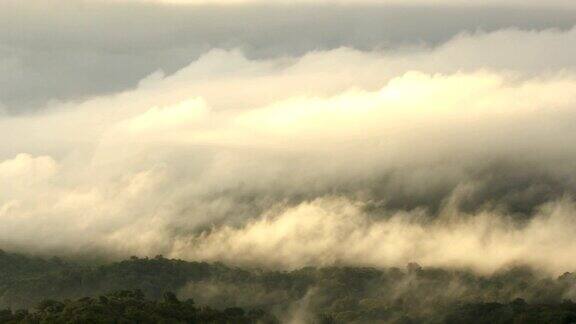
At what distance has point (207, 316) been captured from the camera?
16888 centimetres

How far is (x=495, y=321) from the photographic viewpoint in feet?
650

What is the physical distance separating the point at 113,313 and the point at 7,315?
19.4 m

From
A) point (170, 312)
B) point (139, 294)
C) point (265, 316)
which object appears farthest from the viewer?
point (265, 316)

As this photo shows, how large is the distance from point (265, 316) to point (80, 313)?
43.3 m

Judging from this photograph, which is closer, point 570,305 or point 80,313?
point 80,313

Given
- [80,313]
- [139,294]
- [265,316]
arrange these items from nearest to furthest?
[80,313]
[139,294]
[265,316]

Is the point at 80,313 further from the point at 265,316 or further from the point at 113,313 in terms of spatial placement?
the point at 265,316

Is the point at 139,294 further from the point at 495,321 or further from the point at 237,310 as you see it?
the point at 495,321

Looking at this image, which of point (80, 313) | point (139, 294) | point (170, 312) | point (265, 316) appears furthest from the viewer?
point (265, 316)

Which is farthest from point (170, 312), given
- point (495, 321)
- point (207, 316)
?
point (495, 321)

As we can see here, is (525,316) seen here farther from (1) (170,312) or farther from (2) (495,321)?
(1) (170,312)

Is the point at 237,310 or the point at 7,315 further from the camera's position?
the point at 237,310

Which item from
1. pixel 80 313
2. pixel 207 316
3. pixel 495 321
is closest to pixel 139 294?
pixel 207 316

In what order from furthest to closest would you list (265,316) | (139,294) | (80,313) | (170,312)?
(265,316), (139,294), (170,312), (80,313)
